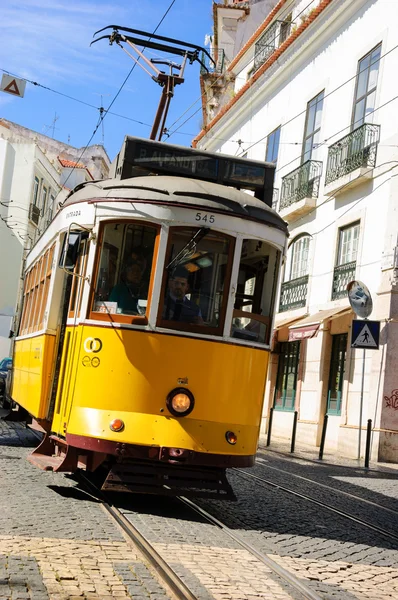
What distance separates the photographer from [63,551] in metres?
6.18

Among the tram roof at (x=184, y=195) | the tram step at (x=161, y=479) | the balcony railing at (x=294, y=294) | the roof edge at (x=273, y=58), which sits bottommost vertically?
the tram step at (x=161, y=479)

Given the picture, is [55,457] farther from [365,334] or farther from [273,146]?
→ [273,146]

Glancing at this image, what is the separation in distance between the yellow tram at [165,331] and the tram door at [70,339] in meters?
0.02

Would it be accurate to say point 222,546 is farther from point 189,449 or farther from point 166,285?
point 166,285

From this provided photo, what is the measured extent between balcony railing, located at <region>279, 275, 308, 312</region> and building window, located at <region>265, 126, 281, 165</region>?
15.1 feet

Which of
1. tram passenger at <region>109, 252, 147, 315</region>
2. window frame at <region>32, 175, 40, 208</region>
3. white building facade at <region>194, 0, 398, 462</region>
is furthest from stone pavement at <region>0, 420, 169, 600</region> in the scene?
window frame at <region>32, 175, 40, 208</region>

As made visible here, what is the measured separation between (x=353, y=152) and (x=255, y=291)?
13.3 metres

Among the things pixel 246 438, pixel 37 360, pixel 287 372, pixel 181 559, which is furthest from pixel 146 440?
pixel 287 372

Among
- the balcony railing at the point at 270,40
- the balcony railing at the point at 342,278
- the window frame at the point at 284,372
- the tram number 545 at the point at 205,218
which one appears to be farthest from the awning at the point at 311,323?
the tram number 545 at the point at 205,218

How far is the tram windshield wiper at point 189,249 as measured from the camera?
8.40 m

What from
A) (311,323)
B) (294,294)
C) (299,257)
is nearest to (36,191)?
(299,257)

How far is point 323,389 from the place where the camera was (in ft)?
71.3

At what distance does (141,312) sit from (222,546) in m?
2.34

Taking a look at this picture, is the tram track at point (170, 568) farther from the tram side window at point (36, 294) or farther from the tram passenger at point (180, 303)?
the tram side window at point (36, 294)
